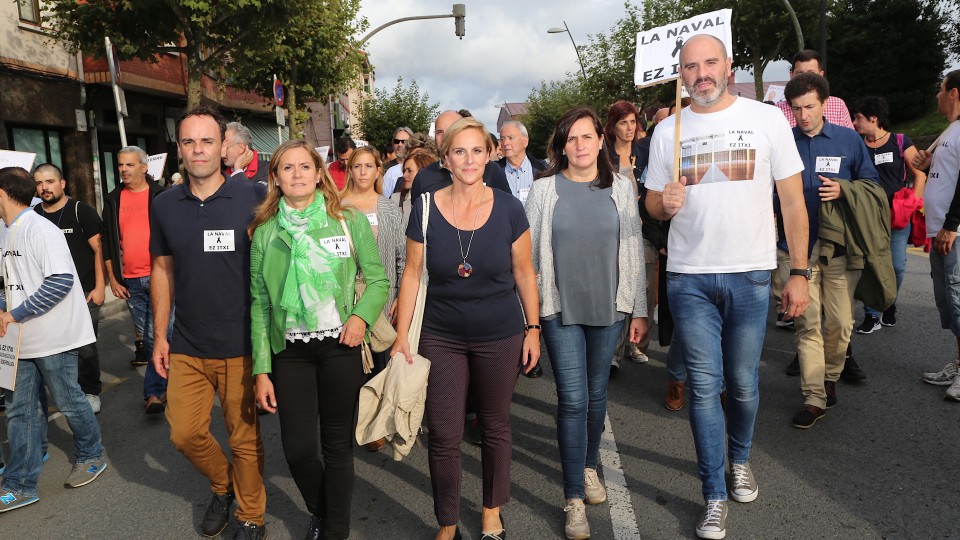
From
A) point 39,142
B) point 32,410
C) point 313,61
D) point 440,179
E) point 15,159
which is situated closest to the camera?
point 32,410

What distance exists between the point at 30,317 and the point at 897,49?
114 ft

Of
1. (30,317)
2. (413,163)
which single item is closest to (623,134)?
(413,163)

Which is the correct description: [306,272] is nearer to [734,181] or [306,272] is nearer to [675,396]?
[734,181]

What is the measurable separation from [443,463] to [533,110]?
170 feet

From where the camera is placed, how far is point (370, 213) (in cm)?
489

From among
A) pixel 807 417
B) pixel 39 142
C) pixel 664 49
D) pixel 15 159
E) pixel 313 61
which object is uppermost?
pixel 313 61

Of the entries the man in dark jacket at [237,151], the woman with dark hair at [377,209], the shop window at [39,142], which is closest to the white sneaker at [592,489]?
the woman with dark hair at [377,209]

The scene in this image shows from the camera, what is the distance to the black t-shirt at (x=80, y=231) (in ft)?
18.8

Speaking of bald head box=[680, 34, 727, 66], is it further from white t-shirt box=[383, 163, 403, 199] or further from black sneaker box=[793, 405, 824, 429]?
white t-shirt box=[383, 163, 403, 199]

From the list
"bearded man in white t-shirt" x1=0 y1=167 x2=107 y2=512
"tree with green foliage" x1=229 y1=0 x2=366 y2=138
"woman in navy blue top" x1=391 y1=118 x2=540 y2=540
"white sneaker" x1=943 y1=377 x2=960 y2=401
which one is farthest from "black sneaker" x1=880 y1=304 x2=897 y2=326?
"tree with green foliage" x1=229 y1=0 x2=366 y2=138

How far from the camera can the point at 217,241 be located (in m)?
3.31

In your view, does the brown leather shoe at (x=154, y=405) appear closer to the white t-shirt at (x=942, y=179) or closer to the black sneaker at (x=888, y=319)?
the white t-shirt at (x=942, y=179)

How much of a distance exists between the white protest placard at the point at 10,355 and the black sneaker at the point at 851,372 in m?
5.42

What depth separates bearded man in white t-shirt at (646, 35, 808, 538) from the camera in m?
3.22
